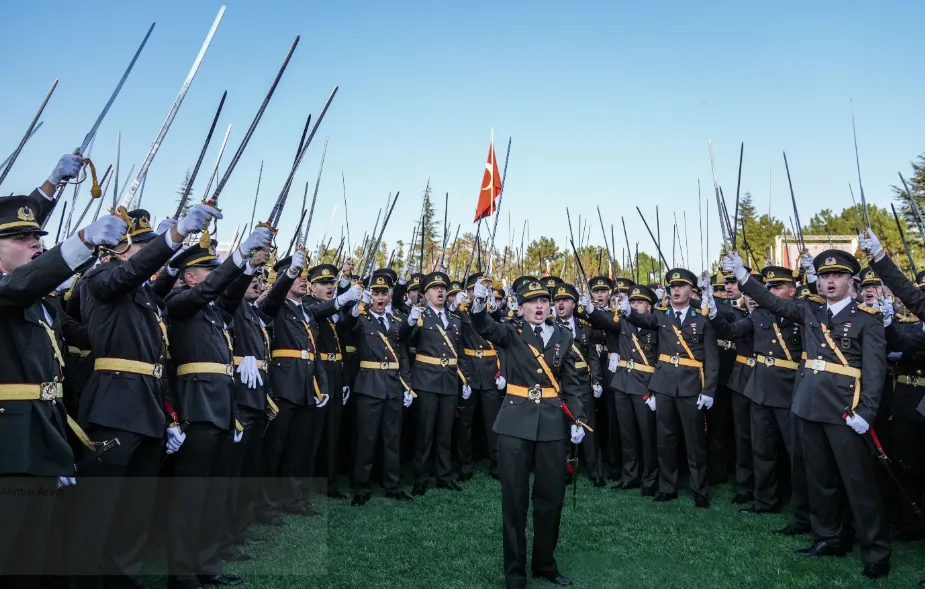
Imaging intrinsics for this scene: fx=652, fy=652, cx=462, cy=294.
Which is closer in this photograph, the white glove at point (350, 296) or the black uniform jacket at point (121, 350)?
the black uniform jacket at point (121, 350)

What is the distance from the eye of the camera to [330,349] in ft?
28.3

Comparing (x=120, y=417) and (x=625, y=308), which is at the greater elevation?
(x=625, y=308)

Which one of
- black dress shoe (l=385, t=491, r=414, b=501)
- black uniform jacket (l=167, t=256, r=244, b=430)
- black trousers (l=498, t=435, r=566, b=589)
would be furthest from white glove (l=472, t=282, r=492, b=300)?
black dress shoe (l=385, t=491, r=414, b=501)

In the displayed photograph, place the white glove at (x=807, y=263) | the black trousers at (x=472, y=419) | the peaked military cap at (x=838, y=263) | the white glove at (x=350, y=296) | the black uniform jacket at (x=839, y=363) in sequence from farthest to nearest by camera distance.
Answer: the black trousers at (x=472, y=419)
the white glove at (x=350, y=296)
the white glove at (x=807, y=263)
the peaked military cap at (x=838, y=263)
the black uniform jacket at (x=839, y=363)

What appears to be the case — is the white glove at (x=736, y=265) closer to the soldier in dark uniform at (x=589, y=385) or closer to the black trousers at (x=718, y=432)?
the soldier in dark uniform at (x=589, y=385)

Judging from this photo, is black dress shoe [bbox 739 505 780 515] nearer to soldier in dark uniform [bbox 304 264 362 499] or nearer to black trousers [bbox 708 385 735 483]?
black trousers [bbox 708 385 735 483]

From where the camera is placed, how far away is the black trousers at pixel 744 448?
8453mm

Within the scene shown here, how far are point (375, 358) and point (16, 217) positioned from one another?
17.8 ft

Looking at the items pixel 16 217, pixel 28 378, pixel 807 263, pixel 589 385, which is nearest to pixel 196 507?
pixel 28 378

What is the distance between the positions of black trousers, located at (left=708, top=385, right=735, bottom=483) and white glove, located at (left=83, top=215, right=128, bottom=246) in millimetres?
8247

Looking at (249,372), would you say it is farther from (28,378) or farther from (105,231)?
(105,231)

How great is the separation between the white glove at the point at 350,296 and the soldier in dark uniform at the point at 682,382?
3544 millimetres

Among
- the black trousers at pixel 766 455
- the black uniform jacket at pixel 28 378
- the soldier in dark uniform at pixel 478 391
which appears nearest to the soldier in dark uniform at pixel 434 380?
the soldier in dark uniform at pixel 478 391

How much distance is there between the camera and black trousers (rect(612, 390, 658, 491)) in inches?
354
